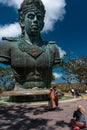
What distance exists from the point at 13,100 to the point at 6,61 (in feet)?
7.58

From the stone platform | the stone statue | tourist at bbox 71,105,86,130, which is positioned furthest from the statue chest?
tourist at bbox 71,105,86,130

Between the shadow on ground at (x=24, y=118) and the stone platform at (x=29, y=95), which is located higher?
the stone platform at (x=29, y=95)

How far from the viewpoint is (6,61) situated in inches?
596

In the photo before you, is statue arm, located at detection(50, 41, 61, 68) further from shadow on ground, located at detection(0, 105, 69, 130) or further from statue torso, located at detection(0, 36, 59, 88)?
shadow on ground, located at detection(0, 105, 69, 130)

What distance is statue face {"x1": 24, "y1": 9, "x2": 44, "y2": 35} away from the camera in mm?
15180

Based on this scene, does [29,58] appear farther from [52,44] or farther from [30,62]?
[52,44]

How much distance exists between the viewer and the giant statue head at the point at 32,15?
49.9 feet

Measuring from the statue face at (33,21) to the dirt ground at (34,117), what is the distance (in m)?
4.55

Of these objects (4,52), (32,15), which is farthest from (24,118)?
(32,15)

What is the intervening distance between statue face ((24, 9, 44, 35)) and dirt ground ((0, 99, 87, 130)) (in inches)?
179

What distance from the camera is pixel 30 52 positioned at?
1482 centimetres

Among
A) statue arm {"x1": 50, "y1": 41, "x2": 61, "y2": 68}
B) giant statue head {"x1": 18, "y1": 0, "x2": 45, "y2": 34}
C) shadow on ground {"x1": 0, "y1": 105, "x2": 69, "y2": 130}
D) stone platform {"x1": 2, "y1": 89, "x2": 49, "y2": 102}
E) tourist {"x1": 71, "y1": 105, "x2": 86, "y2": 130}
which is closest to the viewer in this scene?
tourist {"x1": 71, "y1": 105, "x2": 86, "y2": 130}

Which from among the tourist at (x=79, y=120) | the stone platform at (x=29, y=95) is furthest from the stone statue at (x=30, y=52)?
the tourist at (x=79, y=120)

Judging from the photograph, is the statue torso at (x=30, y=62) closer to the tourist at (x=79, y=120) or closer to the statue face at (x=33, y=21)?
the statue face at (x=33, y=21)
